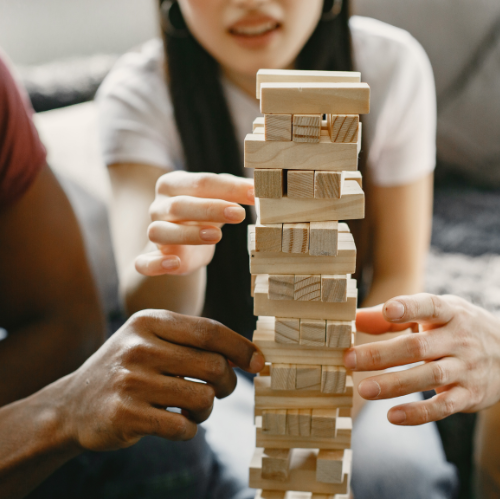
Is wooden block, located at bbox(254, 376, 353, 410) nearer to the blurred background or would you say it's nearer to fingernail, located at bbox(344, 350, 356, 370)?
fingernail, located at bbox(344, 350, 356, 370)

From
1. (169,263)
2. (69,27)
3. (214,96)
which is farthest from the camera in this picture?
(69,27)

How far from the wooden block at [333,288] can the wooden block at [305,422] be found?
16cm

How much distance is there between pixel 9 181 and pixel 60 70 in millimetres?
1041

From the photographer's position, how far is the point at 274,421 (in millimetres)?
632

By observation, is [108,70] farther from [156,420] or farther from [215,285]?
[156,420]

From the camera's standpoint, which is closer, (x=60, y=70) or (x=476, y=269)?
(x=476, y=269)

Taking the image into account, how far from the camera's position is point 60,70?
1.82m

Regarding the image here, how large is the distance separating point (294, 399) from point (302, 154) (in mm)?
314

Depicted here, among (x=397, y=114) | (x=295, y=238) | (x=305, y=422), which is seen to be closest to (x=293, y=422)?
(x=305, y=422)

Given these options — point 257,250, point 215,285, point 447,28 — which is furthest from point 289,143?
point 447,28

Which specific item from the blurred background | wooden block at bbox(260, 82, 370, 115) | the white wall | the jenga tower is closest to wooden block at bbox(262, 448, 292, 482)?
the jenga tower

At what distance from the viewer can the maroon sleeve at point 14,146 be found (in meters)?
0.96

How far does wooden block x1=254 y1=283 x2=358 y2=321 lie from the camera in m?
0.59

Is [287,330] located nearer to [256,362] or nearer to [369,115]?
[256,362]
